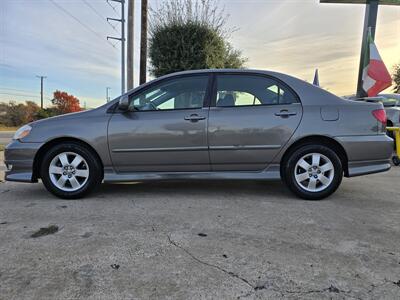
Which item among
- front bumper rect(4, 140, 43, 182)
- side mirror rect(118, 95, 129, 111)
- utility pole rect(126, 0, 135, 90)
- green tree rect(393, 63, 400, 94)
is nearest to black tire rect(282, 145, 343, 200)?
side mirror rect(118, 95, 129, 111)

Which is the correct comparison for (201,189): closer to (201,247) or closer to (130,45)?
(201,247)

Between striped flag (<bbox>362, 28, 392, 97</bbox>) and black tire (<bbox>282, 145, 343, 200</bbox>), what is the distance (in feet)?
19.2

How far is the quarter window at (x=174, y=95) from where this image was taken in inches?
161

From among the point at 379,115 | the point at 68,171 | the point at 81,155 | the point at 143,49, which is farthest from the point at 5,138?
the point at 379,115

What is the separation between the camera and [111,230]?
9.80 ft

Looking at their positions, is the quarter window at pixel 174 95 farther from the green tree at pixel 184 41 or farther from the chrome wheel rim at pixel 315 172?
the green tree at pixel 184 41

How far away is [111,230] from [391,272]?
221 cm

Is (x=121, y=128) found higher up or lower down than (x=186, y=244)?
higher up

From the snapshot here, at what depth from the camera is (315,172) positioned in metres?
3.97

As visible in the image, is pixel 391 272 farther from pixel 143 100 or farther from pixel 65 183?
pixel 65 183

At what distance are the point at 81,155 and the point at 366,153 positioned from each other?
11.2 ft

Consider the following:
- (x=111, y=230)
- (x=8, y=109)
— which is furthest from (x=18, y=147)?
(x=8, y=109)

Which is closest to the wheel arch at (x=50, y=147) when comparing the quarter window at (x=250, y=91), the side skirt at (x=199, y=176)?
the side skirt at (x=199, y=176)

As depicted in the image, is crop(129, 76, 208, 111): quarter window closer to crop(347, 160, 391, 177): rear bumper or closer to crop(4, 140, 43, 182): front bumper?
crop(4, 140, 43, 182): front bumper
